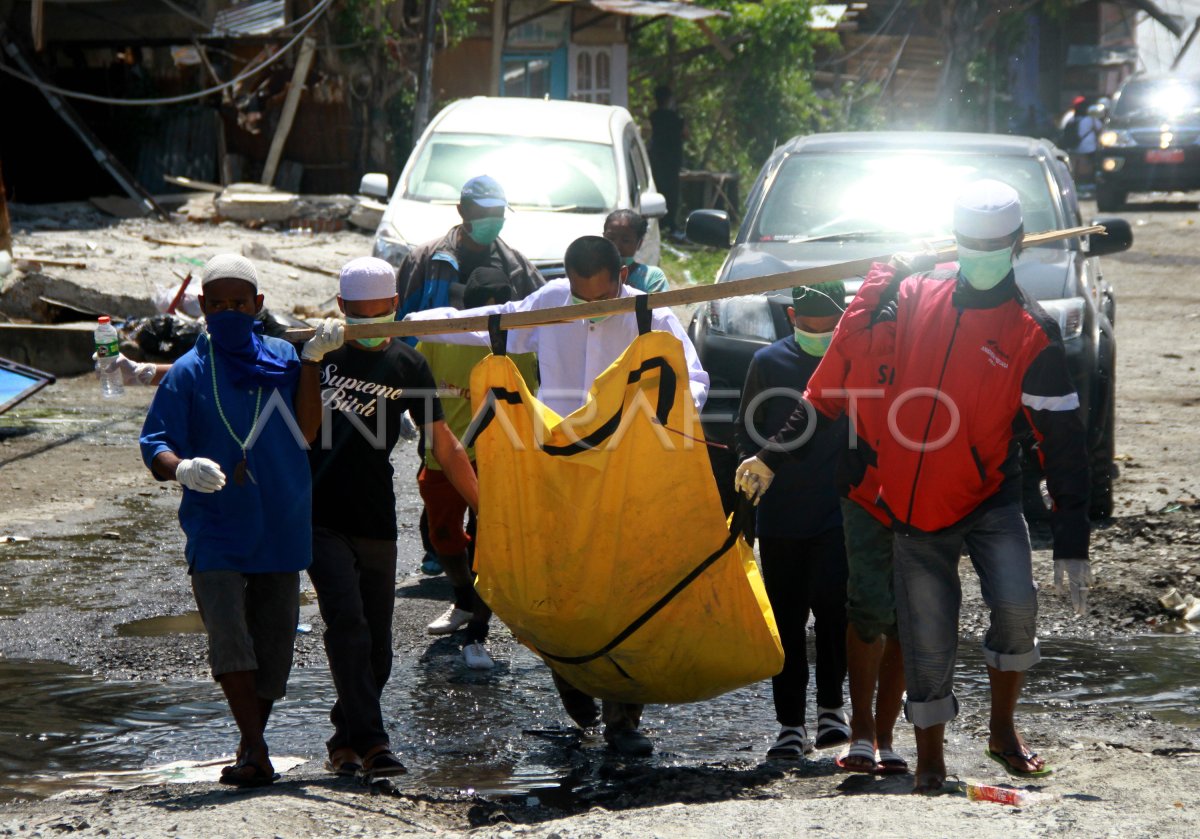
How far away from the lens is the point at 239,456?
4508 mm

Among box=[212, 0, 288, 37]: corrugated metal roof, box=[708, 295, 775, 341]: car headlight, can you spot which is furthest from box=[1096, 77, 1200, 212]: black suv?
box=[708, 295, 775, 341]: car headlight

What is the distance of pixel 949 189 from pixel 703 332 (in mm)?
1746

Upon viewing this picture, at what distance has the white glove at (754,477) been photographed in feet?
15.3

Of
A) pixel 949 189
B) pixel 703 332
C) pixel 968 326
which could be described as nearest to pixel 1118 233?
pixel 949 189

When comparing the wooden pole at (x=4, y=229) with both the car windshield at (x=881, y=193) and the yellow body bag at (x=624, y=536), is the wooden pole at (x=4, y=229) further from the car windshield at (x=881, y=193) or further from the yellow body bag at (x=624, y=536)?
the yellow body bag at (x=624, y=536)

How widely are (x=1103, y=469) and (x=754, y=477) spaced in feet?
12.5

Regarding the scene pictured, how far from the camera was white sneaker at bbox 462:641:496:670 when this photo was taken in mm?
5943

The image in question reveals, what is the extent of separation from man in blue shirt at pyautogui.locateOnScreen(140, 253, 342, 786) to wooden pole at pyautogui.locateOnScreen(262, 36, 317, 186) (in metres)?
15.2

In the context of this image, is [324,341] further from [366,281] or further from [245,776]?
[245,776]

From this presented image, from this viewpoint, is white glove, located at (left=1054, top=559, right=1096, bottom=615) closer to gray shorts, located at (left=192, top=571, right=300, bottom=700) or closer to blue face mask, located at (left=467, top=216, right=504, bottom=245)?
gray shorts, located at (left=192, top=571, right=300, bottom=700)

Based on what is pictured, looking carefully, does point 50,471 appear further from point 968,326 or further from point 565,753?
point 968,326

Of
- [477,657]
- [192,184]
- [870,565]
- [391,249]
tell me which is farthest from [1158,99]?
[870,565]

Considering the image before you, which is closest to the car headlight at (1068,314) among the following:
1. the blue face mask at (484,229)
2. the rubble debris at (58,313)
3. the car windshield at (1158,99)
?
the blue face mask at (484,229)

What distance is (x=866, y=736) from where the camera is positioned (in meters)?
4.80
